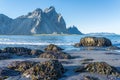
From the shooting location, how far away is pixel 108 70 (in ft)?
64.1

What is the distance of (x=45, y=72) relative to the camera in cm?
1828

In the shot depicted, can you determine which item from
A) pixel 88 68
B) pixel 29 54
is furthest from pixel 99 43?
pixel 88 68

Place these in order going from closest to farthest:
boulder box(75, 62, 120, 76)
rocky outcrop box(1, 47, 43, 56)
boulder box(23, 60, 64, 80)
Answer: boulder box(23, 60, 64, 80)
boulder box(75, 62, 120, 76)
rocky outcrop box(1, 47, 43, 56)

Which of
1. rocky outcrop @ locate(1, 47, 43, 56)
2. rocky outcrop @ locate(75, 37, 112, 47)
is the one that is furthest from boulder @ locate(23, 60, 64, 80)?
rocky outcrop @ locate(75, 37, 112, 47)

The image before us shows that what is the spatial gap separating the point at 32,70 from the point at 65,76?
7.14ft

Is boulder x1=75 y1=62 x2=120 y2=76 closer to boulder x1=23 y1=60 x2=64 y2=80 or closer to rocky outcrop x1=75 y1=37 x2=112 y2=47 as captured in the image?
boulder x1=23 y1=60 x2=64 y2=80

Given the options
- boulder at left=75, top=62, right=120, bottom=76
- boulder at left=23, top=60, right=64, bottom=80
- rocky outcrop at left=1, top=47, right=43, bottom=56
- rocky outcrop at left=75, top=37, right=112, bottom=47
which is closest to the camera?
boulder at left=23, top=60, right=64, bottom=80

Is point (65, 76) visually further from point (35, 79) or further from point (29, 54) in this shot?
point (29, 54)

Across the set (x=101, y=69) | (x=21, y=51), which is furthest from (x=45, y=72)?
(x=21, y=51)

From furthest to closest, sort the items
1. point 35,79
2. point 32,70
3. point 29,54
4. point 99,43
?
point 99,43 < point 29,54 < point 32,70 < point 35,79

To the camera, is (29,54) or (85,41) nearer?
(29,54)

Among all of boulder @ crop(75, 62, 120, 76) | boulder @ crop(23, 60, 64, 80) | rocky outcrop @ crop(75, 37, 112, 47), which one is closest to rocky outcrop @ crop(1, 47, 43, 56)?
boulder @ crop(75, 62, 120, 76)

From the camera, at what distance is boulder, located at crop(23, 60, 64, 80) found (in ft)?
58.0

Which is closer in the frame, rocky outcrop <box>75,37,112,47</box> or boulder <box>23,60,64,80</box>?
boulder <box>23,60,64,80</box>
